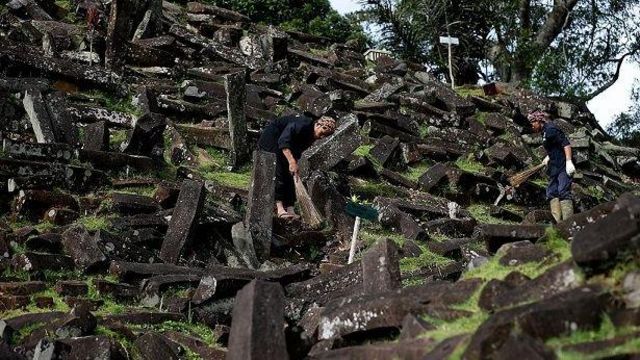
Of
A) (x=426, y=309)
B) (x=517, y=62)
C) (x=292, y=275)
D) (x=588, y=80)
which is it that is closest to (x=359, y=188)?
(x=292, y=275)

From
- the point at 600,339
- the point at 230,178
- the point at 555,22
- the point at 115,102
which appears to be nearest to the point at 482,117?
the point at 230,178

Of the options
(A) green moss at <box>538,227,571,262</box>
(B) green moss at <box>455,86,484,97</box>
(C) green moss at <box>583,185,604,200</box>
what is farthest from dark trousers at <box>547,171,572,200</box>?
(B) green moss at <box>455,86,484,97</box>

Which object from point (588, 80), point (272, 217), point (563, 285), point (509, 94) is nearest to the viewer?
point (563, 285)

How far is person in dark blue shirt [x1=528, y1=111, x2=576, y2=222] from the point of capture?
10.9 m

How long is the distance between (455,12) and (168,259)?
74.1 ft

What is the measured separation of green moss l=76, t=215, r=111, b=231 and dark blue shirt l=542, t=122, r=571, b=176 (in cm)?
586

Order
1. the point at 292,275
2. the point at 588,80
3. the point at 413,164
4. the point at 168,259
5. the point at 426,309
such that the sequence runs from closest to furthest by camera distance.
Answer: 1. the point at 426,309
2. the point at 292,275
3. the point at 168,259
4. the point at 413,164
5. the point at 588,80

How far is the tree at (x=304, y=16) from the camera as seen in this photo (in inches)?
1110

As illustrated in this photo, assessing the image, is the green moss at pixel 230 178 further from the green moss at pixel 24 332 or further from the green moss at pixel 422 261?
the green moss at pixel 24 332

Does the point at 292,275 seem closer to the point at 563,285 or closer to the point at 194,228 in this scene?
the point at 194,228

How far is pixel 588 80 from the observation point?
3086 centimetres

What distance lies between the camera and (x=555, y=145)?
436 inches

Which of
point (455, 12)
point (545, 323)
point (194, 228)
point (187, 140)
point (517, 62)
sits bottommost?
point (545, 323)

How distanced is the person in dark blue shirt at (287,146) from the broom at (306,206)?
134 mm
